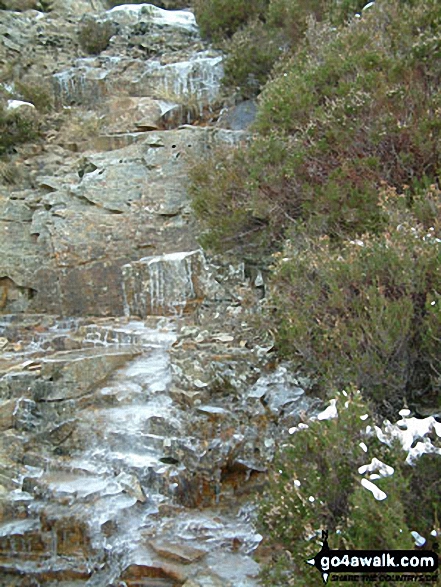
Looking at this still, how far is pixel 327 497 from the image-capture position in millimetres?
3635

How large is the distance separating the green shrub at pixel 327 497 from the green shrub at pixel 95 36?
44.3 ft

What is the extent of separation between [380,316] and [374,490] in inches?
Answer: 69.1

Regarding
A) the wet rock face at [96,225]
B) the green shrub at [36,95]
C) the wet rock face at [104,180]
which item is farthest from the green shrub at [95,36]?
the wet rock face at [96,225]

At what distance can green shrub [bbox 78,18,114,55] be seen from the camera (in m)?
15.1

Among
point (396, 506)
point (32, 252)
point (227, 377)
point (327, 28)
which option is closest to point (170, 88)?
point (327, 28)

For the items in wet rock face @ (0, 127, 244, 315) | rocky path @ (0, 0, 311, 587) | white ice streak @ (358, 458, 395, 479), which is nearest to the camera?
white ice streak @ (358, 458, 395, 479)

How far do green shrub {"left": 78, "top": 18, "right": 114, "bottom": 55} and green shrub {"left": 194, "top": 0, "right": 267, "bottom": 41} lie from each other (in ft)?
7.89

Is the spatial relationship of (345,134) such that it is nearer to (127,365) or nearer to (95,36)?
(127,365)

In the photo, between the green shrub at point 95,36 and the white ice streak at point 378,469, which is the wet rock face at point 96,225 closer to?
the green shrub at point 95,36

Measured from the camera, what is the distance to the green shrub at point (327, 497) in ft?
10.4

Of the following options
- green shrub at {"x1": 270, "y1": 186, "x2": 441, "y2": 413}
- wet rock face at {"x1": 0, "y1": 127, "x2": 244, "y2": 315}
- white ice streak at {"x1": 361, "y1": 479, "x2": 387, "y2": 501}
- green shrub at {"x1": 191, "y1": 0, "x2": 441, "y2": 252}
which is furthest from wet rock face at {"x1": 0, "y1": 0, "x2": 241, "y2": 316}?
white ice streak at {"x1": 361, "y1": 479, "x2": 387, "y2": 501}

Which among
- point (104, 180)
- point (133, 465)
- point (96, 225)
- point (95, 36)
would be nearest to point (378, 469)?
point (133, 465)

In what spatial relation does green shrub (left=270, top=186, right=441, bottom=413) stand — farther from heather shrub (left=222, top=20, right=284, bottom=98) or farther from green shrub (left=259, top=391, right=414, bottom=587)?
heather shrub (left=222, top=20, right=284, bottom=98)

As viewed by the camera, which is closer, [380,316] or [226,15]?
[380,316]
